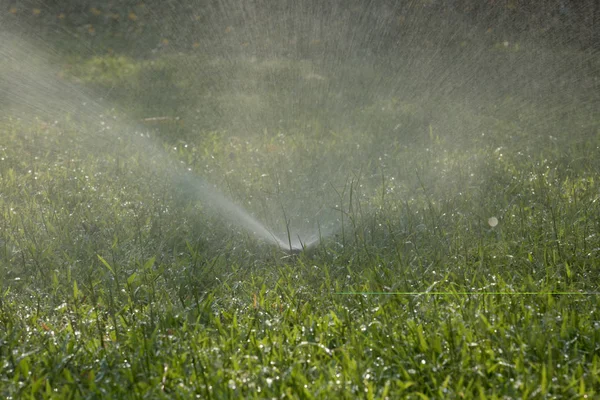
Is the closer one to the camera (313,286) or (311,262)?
(313,286)

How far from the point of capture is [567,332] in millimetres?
2223

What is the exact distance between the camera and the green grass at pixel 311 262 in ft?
6.73

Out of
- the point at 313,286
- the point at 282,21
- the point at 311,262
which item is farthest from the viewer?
the point at 282,21

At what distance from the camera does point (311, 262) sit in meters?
3.13

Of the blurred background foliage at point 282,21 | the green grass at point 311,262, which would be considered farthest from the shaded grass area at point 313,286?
the blurred background foliage at point 282,21

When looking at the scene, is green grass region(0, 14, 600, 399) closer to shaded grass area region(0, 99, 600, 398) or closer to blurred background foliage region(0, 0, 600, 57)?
shaded grass area region(0, 99, 600, 398)

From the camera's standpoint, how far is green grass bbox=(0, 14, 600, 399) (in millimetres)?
2053

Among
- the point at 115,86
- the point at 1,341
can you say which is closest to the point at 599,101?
the point at 115,86

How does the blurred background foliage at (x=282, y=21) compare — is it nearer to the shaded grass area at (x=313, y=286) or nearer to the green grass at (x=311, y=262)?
the green grass at (x=311, y=262)

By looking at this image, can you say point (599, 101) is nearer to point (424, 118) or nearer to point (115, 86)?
point (424, 118)

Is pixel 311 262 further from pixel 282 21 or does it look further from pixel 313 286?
pixel 282 21

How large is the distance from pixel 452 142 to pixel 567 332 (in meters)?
2.86

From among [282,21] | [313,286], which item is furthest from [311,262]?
[282,21]

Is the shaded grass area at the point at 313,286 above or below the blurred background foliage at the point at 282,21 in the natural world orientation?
below
